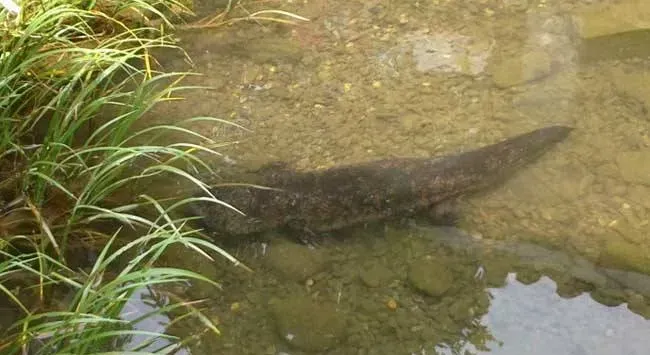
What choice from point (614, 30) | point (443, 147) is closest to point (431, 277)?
point (443, 147)

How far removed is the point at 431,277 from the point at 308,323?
2.41 ft

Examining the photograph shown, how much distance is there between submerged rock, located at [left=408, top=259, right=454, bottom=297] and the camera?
3.92 metres

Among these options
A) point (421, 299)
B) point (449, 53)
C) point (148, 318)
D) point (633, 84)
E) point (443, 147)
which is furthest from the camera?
point (449, 53)

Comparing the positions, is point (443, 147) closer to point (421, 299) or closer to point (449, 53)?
point (449, 53)

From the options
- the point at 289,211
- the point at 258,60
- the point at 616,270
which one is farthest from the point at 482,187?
the point at 258,60

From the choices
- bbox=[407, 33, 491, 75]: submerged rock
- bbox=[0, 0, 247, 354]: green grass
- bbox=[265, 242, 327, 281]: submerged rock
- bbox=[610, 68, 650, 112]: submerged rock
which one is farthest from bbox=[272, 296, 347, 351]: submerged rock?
bbox=[610, 68, 650, 112]: submerged rock

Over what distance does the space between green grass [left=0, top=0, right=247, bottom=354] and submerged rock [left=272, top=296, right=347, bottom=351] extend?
38 centimetres

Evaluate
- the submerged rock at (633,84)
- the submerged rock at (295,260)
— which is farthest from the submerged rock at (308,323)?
the submerged rock at (633,84)

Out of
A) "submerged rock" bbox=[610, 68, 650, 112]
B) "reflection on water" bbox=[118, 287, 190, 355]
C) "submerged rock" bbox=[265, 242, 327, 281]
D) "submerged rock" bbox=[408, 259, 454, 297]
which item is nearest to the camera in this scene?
"reflection on water" bbox=[118, 287, 190, 355]

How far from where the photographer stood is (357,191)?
14.2ft

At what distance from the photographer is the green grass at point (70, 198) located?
2.98 m

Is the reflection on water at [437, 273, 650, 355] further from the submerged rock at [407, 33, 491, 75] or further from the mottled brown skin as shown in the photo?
the submerged rock at [407, 33, 491, 75]

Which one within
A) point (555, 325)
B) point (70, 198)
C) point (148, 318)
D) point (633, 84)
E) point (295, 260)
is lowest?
point (555, 325)

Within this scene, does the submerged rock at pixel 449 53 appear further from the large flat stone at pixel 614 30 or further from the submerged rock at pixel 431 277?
the submerged rock at pixel 431 277
